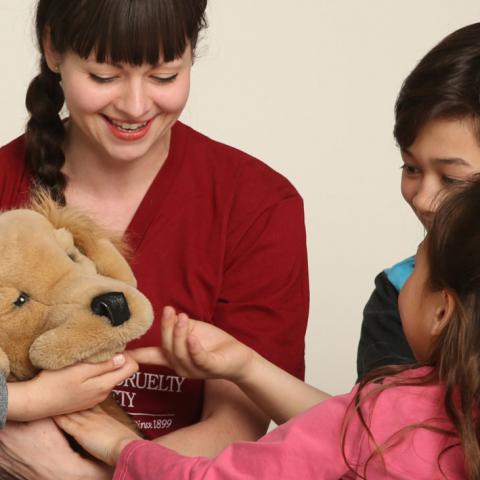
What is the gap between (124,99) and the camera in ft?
5.84

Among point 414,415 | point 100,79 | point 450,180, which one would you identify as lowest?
point 414,415

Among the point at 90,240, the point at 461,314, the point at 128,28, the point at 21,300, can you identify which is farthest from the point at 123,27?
the point at 461,314

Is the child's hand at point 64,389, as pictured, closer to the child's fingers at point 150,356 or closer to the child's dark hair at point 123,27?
the child's fingers at point 150,356

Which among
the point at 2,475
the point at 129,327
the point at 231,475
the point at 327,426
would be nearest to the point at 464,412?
the point at 327,426

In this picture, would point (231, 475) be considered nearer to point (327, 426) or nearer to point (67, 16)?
point (327, 426)

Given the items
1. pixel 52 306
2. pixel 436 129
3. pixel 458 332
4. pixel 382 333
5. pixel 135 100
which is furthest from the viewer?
pixel 382 333

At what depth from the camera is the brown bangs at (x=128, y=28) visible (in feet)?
5.55

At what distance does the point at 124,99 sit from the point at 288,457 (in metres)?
0.58

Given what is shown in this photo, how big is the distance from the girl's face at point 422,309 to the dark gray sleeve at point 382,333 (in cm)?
42

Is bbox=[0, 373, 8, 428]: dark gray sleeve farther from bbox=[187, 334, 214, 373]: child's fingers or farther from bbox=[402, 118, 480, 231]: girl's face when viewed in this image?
bbox=[402, 118, 480, 231]: girl's face

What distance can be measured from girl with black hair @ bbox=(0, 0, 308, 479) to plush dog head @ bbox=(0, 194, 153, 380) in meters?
0.27

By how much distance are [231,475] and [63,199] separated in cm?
60

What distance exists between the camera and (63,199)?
1921mm

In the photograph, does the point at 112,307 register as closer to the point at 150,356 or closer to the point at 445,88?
the point at 150,356
